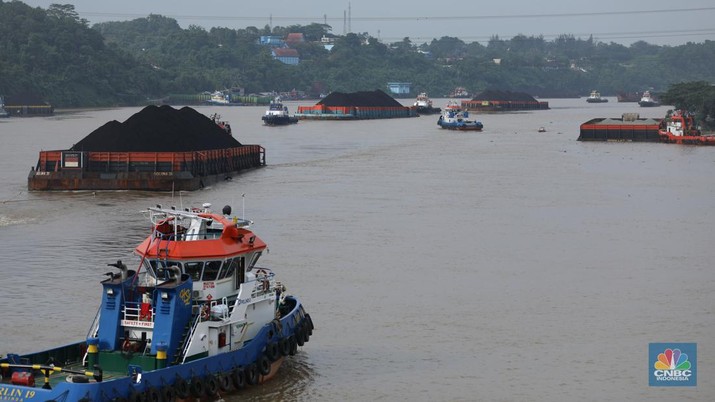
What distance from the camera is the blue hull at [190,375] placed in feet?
61.0

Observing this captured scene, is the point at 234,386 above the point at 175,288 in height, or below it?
below

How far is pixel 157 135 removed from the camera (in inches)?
2468

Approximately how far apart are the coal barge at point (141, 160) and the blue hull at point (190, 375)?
33322 mm

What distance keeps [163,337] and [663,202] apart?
129 feet

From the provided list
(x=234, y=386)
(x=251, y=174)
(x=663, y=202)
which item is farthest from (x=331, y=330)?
(x=251, y=174)

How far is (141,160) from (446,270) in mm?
27220

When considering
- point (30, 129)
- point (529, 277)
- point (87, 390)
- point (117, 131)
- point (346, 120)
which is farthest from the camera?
point (346, 120)

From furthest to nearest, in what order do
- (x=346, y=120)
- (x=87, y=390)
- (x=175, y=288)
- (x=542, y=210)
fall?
(x=346, y=120) < (x=542, y=210) < (x=175, y=288) < (x=87, y=390)

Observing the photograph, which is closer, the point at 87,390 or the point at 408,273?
the point at 87,390

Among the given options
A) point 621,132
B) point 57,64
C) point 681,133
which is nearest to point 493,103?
point 57,64

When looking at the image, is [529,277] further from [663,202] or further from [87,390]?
[663,202]

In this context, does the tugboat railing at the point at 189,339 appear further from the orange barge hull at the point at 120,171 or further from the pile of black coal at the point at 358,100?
the pile of black coal at the point at 358,100

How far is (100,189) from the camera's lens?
57.4 m

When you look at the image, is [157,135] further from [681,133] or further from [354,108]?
[354,108]
